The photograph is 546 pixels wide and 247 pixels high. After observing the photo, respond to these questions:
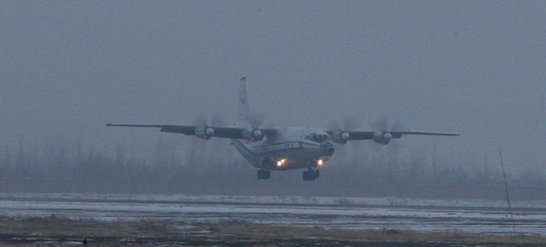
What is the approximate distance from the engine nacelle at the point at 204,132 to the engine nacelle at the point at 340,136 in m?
10.5

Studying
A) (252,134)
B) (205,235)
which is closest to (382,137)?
(252,134)

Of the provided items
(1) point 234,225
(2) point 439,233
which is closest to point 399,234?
(2) point 439,233

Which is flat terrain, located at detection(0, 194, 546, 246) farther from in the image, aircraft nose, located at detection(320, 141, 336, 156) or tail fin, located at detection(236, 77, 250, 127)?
tail fin, located at detection(236, 77, 250, 127)

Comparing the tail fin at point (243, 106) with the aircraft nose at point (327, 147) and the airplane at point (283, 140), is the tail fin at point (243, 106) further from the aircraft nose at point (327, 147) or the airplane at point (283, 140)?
the aircraft nose at point (327, 147)

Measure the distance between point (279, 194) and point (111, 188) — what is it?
610 inches

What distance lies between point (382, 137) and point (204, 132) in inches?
595

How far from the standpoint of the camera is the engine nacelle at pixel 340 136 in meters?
52.8

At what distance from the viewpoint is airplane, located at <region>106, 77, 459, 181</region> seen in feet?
155

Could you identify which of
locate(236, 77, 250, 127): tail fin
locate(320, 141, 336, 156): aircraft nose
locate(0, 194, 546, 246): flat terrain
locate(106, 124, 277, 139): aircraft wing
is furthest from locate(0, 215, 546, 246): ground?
locate(236, 77, 250, 127): tail fin

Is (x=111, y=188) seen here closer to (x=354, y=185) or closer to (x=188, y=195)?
(x=188, y=195)

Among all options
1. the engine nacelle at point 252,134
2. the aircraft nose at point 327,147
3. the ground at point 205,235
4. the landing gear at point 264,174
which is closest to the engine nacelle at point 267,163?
the engine nacelle at point 252,134

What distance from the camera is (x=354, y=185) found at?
60156 millimetres

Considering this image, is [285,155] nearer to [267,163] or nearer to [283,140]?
[283,140]

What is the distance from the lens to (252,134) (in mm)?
50719
